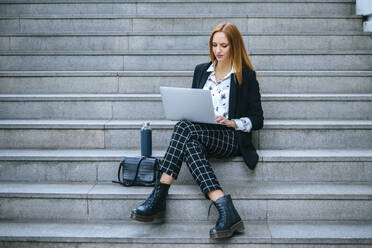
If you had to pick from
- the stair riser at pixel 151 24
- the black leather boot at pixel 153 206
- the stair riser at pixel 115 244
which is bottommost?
the stair riser at pixel 115 244

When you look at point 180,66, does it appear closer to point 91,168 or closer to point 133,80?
point 133,80

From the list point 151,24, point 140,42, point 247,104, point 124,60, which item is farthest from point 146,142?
point 151,24

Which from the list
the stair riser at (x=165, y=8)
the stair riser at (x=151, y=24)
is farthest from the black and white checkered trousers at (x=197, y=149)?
the stair riser at (x=165, y=8)

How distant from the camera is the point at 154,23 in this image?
4.18m

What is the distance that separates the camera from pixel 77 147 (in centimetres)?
307

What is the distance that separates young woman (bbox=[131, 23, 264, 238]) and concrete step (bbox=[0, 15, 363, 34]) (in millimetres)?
1346

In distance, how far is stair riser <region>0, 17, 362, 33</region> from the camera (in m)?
4.09

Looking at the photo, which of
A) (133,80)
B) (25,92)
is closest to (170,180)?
(133,80)

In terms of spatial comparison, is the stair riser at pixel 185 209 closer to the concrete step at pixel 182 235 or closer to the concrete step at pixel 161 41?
the concrete step at pixel 182 235

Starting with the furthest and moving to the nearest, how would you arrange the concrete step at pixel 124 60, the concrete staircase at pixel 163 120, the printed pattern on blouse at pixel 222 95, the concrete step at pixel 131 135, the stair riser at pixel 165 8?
the stair riser at pixel 165 8, the concrete step at pixel 124 60, the concrete step at pixel 131 135, the printed pattern on blouse at pixel 222 95, the concrete staircase at pixel 163 120

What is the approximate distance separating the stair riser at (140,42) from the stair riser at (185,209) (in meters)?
1.84

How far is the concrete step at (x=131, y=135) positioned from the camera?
297 centimetres

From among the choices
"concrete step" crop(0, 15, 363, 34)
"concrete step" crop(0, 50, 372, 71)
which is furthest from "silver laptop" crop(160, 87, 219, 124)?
"concrete step" crop(0, 15, 363, 34)

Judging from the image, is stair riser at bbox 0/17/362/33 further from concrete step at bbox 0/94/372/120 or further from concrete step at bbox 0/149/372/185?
concrete step at bbox 0/149/372/185
